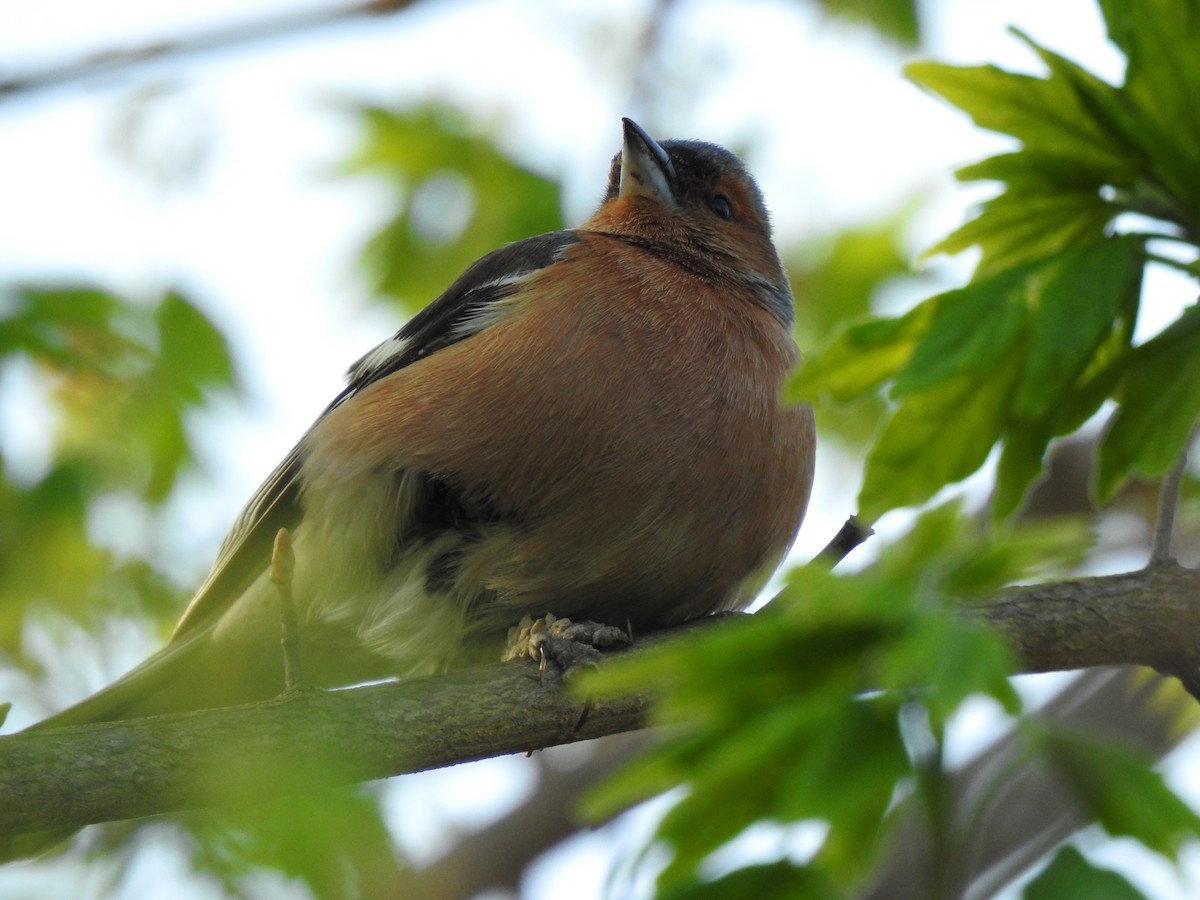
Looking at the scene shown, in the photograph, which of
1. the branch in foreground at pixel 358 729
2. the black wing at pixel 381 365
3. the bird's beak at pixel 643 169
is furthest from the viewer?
the bird's beak at pixel 643 169

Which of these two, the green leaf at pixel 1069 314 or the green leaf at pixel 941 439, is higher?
the green leaf at pixel 1069 314

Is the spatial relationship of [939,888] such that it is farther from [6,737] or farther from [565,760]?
[565,760]

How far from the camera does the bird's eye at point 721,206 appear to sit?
725cm

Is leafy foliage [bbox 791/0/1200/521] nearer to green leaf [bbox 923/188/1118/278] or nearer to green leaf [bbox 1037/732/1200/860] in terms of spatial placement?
green leaf [bbox 923/188/1118/278]

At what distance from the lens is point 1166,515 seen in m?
3.71

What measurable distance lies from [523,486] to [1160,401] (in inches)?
109

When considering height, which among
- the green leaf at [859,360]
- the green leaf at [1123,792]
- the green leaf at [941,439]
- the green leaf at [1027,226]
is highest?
the green leaf at [1027,226]

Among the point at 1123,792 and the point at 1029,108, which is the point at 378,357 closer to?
the point at 1029,108

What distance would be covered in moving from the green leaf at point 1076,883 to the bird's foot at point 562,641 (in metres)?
2.37

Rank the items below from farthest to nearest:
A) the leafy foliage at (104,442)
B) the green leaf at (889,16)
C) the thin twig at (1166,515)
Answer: the leafy foliage at (104,442) → the green leaf at (889,16) → the thin twig at (1166,515)

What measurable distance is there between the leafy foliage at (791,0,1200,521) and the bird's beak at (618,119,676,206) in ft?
12.5

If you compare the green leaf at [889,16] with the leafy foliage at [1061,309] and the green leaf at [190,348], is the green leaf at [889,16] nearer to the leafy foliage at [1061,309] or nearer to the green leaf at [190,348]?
the leafy foliage at [1061,309]

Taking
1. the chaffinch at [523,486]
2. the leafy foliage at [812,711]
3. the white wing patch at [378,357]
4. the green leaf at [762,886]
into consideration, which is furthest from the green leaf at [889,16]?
the green leaf at [762,886]

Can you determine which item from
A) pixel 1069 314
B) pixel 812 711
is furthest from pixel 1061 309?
pixel 812 711
